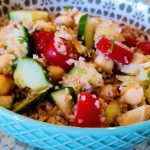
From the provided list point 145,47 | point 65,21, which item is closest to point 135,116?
point 145,47

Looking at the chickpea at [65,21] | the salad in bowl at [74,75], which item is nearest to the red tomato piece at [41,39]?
the salad in bowl at [74,75]

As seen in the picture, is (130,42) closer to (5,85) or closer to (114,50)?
(114,50)

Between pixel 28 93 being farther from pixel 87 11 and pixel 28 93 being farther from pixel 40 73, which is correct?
pixel 87 11

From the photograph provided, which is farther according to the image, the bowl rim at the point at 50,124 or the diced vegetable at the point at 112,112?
the diced vegetable at the point at 112,112

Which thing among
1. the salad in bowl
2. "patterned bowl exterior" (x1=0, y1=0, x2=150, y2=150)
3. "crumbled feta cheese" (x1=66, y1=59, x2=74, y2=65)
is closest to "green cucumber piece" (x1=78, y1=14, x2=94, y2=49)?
the salad in bowl

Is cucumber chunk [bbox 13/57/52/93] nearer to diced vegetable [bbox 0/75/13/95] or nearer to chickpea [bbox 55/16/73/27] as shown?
diced vegetable [bbox 0/75/13/95]

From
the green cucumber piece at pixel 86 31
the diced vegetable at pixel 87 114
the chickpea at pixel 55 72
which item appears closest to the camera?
the diced vegetable at pixel 87 114

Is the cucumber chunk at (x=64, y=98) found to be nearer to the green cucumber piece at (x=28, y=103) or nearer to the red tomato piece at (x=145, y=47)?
the green cucumber piece at (x=28, y=103)
